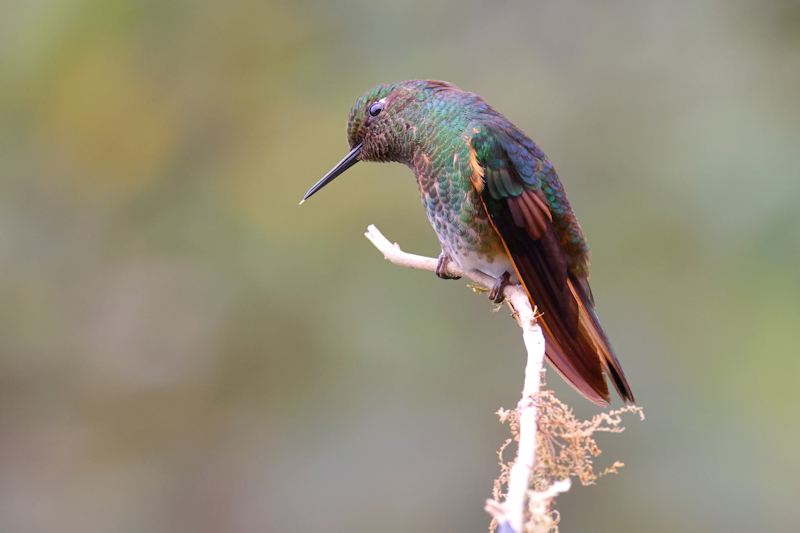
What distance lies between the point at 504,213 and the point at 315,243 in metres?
1.66

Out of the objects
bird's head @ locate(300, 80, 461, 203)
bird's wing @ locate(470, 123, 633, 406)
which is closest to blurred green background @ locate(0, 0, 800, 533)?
bird's head @ locate(300, 80, 461, 203)

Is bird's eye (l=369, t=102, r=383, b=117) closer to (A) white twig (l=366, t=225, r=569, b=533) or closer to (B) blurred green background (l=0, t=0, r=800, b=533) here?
(A) white twig (l=366, t=225, r=569, b=533)

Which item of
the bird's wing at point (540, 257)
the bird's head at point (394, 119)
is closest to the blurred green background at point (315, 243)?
the bird's head at point (394, 119)

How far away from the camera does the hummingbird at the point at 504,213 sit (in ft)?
4.84

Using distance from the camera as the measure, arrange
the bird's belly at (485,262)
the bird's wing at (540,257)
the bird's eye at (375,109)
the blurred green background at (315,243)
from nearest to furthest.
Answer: the bird's wing at (540,257)
the bird's belly at (485,262)
the bird's eye at (375,109)
the blurred green background at (315,243)

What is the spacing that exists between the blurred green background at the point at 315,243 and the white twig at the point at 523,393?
1.24 m

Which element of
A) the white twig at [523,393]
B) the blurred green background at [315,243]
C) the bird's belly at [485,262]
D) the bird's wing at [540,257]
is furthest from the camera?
the blurred green background at [315,243]

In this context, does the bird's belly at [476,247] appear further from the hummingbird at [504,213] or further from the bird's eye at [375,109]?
the bird's eye at [375,109]

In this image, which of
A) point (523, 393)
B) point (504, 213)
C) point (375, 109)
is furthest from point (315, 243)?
point (523, 393)

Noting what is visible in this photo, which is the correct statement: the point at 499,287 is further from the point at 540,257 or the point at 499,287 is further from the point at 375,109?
the point at 375,109

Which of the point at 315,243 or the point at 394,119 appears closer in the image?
the point at 394,119

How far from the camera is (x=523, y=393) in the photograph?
1.00 meters

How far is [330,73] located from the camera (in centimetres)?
308

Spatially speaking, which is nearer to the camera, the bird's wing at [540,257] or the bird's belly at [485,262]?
the bird's wing at [540,257]
